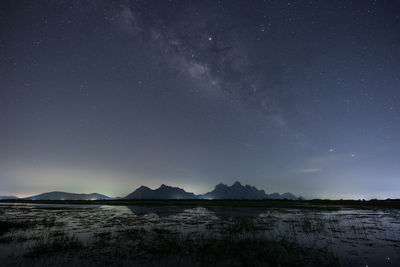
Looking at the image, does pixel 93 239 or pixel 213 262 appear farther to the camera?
pixel 93 239

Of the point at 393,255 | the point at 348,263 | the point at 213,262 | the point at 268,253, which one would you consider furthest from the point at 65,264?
the point at 393,255

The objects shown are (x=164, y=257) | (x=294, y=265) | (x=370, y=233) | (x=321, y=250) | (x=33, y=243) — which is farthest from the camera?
(x=370, y=233)

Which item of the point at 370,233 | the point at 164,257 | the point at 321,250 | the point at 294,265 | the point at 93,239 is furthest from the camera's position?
the point at 370,233

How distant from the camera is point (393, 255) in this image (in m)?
11.7

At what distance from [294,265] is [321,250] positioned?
3919 mm

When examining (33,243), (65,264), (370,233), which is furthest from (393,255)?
(33,243)

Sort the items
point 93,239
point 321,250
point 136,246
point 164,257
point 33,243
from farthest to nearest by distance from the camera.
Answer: point 93,239, point 33,243, point 136,246, point 321,250, point 164,257

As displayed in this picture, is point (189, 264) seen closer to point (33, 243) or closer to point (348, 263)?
point (348, 263)

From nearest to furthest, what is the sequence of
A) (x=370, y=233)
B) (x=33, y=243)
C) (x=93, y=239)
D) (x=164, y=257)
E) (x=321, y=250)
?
(x=164, y=257), (x=321, y=250), (x=33, y=243), (x=93, y=239), (x=370, y=233)

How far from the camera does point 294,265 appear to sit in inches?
398

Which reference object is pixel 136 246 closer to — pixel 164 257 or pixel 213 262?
pixel 164 257

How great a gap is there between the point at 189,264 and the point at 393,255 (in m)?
11.5

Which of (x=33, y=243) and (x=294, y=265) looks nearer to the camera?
(x=294, y=265)

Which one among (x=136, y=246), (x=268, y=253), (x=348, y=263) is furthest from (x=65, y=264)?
(x=348, y=263)
